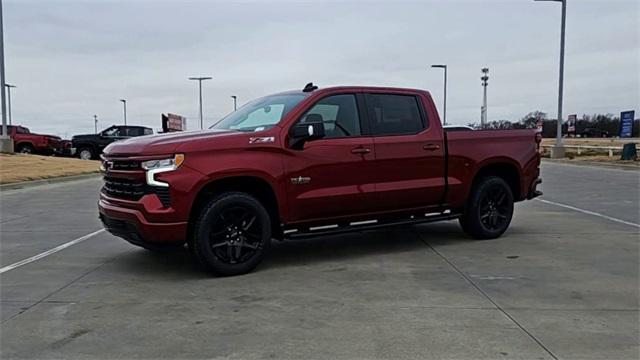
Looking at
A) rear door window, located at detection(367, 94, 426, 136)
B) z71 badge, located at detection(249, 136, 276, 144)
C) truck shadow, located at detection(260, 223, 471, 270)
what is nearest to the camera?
z71 badge, located at detection(249, 136, 276, 144)

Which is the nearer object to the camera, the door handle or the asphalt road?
the asphalt road

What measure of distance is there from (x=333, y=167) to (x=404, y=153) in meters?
1.05

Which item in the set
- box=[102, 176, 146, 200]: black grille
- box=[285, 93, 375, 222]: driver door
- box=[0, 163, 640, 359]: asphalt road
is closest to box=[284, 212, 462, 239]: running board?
box=[285, 93, 375, 222]: driver door

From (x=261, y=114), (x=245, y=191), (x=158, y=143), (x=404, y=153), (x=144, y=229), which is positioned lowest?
(x=144, y=229)

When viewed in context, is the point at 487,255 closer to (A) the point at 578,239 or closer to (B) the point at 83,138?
(A) the point at 578,239

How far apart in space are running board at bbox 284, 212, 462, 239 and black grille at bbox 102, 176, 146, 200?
5.43ft

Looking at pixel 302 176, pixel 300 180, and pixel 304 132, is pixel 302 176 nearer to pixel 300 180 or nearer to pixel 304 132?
pixel 300 180

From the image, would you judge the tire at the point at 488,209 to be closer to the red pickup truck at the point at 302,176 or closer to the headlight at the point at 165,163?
the red pickup truck at the point at 302,176

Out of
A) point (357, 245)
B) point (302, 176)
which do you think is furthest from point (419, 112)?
point (302, 176)

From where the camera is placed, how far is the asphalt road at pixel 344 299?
431cm

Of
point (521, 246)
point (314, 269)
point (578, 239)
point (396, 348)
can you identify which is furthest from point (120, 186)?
point (578, 239)

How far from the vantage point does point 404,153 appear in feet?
24.3

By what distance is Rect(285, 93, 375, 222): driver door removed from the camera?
669cm

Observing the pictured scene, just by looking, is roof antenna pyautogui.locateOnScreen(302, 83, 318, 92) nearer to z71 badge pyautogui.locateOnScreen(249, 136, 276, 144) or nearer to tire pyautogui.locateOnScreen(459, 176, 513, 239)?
z71 badge pyautogui.locateOnScreen(249, 136, 276, 144)
